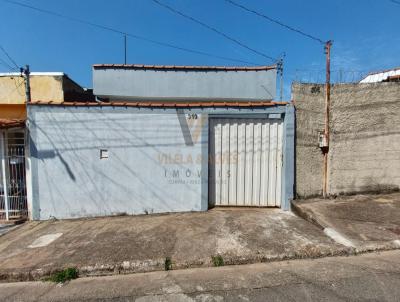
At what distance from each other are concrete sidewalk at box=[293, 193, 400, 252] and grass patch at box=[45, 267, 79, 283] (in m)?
4.23

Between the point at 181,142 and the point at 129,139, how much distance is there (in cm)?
126

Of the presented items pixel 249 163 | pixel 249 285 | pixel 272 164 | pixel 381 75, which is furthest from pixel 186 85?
pixel 381 75

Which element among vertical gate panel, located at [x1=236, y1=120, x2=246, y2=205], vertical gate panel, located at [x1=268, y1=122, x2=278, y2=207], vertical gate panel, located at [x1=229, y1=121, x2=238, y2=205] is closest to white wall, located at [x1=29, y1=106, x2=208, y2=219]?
vertical gate panel, located at [x1=229, y1=121, x2=238, y2=205]

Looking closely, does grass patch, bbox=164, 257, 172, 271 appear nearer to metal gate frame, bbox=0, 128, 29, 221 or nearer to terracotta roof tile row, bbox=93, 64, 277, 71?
metal gate frame, bbox=0, 128, 29, 221

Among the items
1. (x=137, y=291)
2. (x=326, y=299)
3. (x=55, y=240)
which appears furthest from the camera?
(x=55, y=240)

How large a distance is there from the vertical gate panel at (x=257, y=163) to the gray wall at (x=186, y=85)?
2.34 meters

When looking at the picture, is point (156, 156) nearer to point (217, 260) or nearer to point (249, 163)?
point (249, 163)

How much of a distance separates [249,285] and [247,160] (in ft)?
10.6

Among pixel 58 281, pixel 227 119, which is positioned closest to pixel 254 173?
pixel 227 119

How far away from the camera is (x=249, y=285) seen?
2.94m

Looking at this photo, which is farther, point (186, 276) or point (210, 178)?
point (210, 178)

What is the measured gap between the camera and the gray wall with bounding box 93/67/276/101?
758cm

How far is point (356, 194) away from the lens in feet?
19.2

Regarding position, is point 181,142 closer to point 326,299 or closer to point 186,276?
point 186,276
